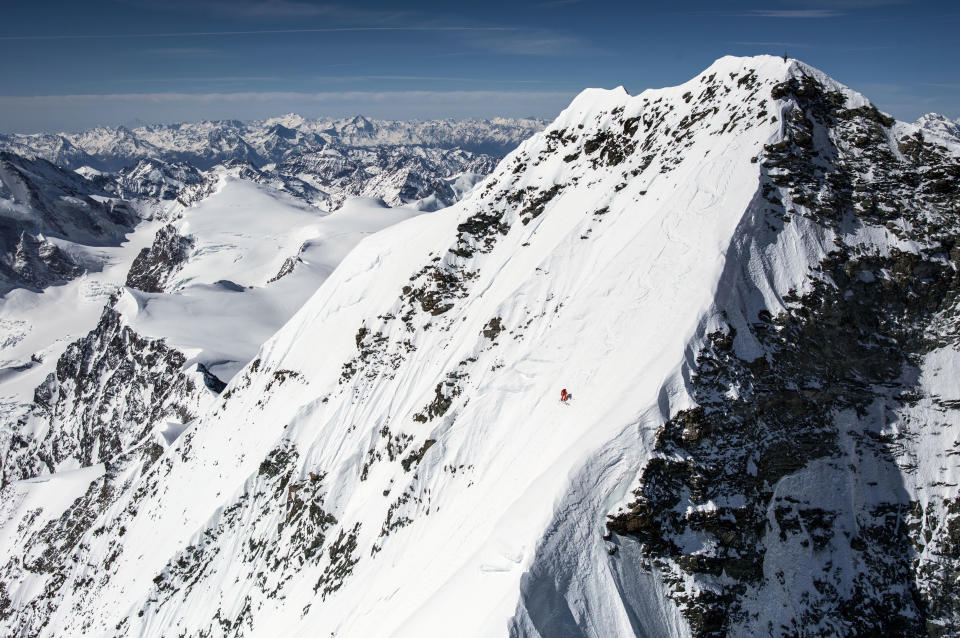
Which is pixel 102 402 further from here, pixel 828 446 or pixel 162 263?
pixel 162 263

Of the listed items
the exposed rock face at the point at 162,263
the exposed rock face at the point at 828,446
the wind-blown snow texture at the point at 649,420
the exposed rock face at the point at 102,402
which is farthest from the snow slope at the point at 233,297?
the exposed rock face at the point at 828,446

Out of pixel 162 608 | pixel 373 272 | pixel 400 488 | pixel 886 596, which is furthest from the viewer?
pixel 373 272

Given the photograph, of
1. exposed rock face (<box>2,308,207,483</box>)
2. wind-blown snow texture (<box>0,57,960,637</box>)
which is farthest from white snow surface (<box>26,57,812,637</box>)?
exposed rock face (<box>2,308,207,483</box>)

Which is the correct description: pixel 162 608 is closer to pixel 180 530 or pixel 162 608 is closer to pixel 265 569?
pixel 180 530

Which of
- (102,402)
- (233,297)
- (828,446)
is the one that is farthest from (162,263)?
(828,446)

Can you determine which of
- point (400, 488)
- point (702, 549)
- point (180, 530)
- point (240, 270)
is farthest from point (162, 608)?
point (240, 270)

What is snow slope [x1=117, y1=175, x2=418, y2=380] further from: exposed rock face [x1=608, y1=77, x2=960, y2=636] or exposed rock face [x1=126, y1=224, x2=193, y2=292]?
exposed rock face [x1=608, y1=77, x2=960, y2=636]
